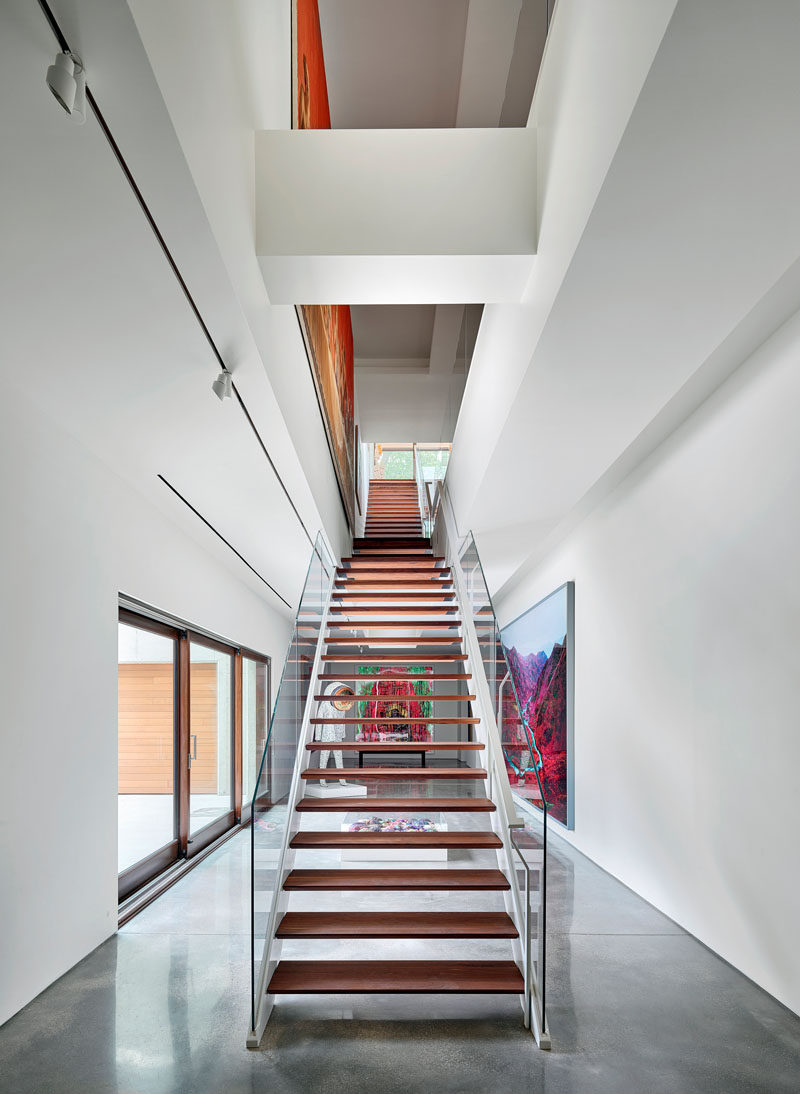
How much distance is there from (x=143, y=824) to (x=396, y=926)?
3115mm

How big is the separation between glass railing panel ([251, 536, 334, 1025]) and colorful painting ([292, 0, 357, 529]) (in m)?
2.48

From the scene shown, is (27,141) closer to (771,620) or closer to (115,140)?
(115,140)

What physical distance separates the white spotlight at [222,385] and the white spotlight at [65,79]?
6.94 ft

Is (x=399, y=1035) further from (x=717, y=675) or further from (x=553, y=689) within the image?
(x=553, y=689)

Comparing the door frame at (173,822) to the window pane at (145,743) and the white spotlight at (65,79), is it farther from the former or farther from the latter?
the white spotlight at (65,79)

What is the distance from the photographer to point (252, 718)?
447 inches

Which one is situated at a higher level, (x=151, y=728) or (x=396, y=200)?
(x=396, y=200)

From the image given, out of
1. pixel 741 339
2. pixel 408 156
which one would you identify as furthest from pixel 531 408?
pixel 408 156

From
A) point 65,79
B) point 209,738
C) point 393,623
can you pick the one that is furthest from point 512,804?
point 209,738

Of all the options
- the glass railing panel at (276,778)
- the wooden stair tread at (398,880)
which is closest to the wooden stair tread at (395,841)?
the wooden stair tread at (398,880)

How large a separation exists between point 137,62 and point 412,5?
19.7ft

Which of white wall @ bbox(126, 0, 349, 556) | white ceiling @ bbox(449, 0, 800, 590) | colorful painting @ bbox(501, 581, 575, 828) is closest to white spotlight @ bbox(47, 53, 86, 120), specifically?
white wall @ bbox(126, 0, 349, 556)

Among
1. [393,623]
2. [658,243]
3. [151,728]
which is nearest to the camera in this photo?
[658,243]

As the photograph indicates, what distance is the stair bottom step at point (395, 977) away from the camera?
3838 mm
